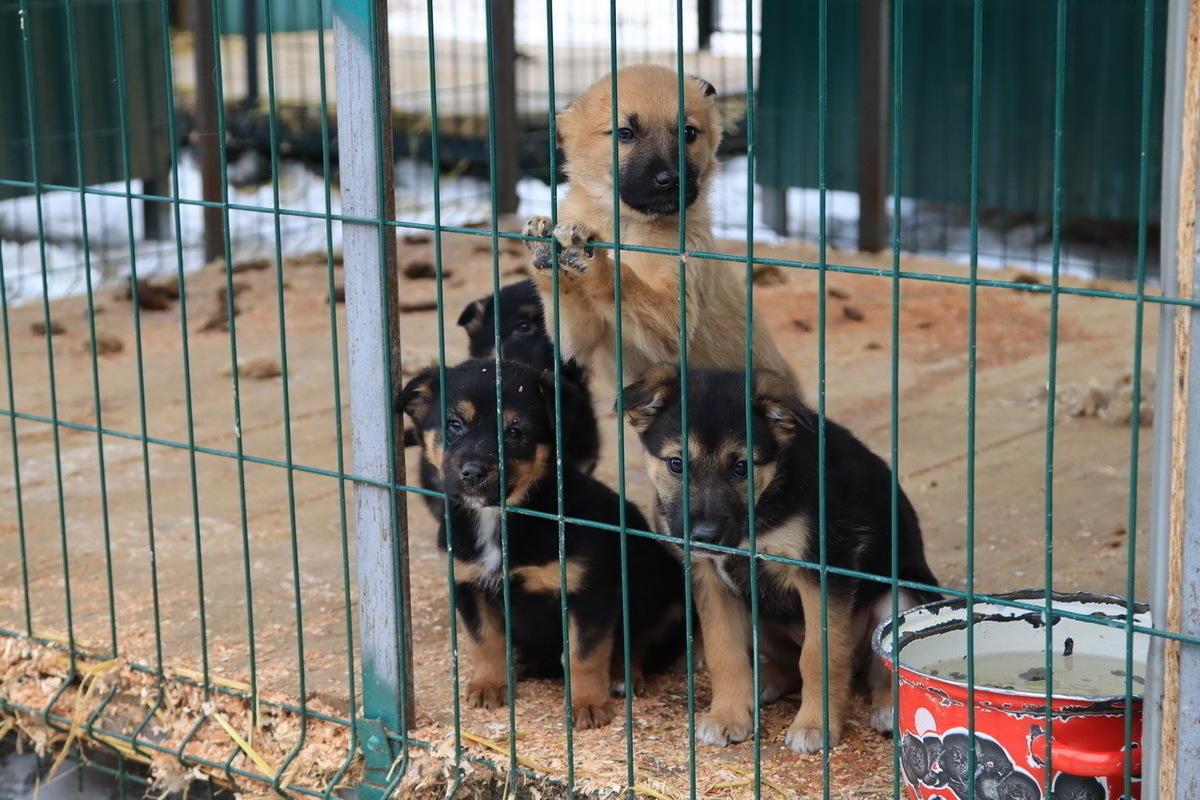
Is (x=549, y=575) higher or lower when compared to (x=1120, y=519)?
higher

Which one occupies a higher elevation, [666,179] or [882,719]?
[666,179]

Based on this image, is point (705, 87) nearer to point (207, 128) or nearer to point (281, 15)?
point (207, 128)

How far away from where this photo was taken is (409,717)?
13.2ft

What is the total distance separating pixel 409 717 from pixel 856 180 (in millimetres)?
8172

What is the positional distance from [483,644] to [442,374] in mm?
1033

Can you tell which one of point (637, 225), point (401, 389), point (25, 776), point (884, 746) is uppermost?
point (637, 225)

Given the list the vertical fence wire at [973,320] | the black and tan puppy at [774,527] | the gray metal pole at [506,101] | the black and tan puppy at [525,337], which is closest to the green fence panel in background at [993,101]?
the gray metal pole at [506,101]

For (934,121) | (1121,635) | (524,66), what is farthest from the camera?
(524,66)

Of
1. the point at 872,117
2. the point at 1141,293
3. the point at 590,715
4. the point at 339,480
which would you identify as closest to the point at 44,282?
the point at 339,480

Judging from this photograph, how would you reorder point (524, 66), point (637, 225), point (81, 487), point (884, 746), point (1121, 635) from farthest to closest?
point (524, 66) < point (81, 487) < point (637, 225) < point (884, 746) < point (1121, 635)

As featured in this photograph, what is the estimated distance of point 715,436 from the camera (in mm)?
3723

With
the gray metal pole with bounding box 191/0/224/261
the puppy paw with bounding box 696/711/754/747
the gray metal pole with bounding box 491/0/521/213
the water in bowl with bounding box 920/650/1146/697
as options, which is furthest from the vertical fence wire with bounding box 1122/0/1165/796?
the gray metal pole with bounding box 491/0/521/213

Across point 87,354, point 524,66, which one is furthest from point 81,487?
point 524,66

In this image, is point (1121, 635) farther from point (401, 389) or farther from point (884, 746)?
point (401, 389)
